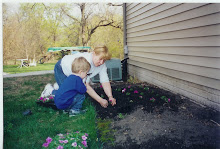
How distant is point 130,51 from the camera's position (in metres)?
5.74

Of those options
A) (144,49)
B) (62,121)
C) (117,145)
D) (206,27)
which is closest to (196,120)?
(117,145)

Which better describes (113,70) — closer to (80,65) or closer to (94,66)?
(94,66)

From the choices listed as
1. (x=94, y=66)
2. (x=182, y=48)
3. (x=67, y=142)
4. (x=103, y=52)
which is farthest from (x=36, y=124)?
(x=182, y=48)

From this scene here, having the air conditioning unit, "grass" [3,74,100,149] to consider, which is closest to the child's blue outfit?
"grass" [3,74,100,149]

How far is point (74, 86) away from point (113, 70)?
2.84 metres

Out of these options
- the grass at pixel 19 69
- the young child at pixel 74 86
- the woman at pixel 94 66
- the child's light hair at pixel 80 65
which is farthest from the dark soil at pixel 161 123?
the grass at pixel 19 69

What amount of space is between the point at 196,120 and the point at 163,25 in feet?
6.91

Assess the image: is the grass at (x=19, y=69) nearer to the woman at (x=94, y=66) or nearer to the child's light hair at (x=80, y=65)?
the woman at (x=94, y=66)

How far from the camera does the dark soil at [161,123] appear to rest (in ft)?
5.61

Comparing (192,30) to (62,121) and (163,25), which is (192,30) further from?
(62,121)

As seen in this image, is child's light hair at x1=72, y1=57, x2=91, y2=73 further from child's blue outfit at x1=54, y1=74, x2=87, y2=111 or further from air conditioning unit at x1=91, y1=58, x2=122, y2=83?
air conditioning unit at x1=91, y1=58, x2=122, y2=83

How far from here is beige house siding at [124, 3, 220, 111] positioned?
2365 mm

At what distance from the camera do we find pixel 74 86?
2258 millimetres

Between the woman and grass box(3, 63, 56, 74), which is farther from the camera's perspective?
grass box(3, 63, 56, 74)
